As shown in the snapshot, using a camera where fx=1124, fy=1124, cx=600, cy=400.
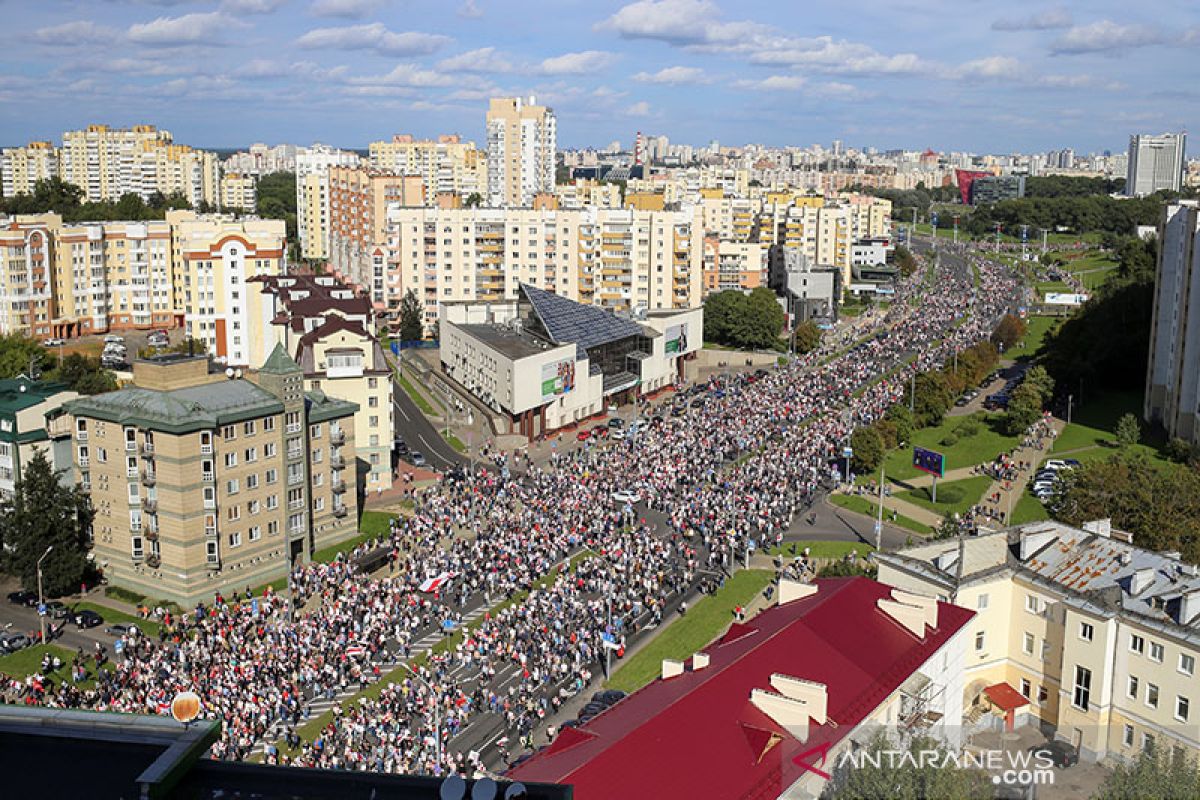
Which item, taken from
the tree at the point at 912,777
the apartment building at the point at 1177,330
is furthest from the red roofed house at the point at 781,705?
the apartment building at the point at 1177,330

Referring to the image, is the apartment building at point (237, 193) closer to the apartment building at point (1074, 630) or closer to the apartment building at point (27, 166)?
the apartment building at point (27, 166)

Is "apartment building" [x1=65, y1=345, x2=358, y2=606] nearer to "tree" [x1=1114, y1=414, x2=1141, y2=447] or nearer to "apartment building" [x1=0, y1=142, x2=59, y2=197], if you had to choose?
"tree" [x1=1114, y1=414, x2=1141, y2=447]

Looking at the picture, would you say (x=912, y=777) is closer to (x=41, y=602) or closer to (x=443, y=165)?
(x=41, y=602)

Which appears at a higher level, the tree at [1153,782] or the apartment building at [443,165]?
the apartment building at [443,165]

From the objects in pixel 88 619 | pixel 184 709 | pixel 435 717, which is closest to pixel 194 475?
pixel 88 619

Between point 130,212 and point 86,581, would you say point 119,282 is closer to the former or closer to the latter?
point 130,212

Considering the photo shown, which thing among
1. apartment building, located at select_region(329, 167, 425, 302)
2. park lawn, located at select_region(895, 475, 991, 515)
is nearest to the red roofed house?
park lawn, located at select_region(895, 475, 991, 515)

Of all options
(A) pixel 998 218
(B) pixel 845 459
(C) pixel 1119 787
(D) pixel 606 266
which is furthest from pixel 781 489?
(A) pixel 998 218
